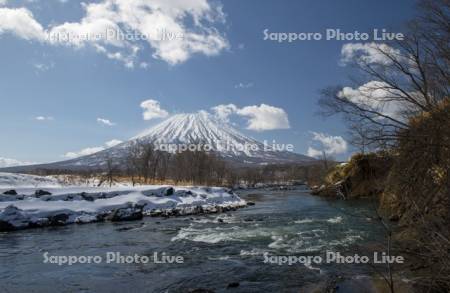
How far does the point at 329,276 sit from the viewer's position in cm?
889

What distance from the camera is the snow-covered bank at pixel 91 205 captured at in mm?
20594

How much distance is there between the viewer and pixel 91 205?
24.7 m

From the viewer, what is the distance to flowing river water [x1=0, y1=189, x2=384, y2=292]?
8.80 m

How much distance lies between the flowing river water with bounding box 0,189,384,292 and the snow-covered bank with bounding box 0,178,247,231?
1762 millimetres

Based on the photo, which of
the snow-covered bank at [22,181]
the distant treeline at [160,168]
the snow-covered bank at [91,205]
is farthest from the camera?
the distant treeline at [160,168]

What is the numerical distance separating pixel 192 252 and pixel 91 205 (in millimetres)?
14796

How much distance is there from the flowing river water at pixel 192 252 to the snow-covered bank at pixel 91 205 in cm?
176

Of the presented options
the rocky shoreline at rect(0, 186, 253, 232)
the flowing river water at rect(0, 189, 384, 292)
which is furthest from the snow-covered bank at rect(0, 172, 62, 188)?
the flowing river water at rect(0, 189, 384, 292)

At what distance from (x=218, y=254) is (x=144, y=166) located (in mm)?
43082

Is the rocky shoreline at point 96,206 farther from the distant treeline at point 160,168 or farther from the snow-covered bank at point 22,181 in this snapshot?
the distant treeline at point 160,168

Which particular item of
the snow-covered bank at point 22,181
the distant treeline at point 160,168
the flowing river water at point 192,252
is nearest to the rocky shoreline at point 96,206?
the flowing river water at point 192,252

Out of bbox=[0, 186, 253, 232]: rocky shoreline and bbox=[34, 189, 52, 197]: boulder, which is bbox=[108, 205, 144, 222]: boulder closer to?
bbox=[0, 186, 253, 232]: rocky shoreline

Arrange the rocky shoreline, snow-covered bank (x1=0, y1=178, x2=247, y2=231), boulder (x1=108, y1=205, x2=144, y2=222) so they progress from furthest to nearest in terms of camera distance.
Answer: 1. boulder (x1=108, y1=205, x2=144, y2=222)
2. snow-covered bank (x1=0, y1=178, x2=247, y2=231)
3. the rocky shoreline

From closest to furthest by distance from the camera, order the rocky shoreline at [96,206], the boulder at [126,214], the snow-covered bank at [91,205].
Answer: the rocky shoreline at [96,206]
the snow-covered bank at [91,205]
the boulder at [126,214]
